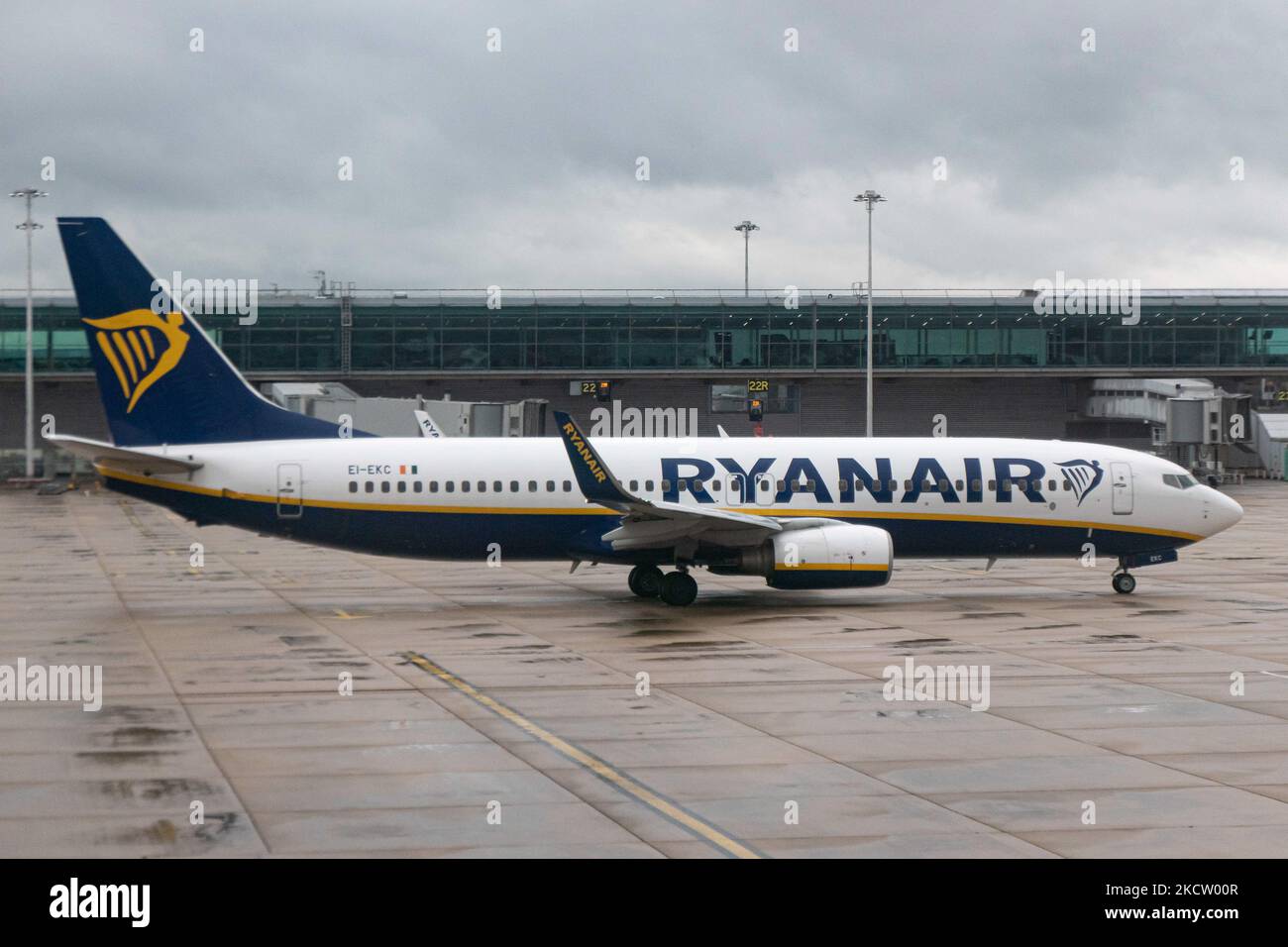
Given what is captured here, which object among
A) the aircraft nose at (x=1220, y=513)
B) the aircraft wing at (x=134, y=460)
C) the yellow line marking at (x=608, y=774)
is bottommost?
the yellow line marking at (x=608, y=774)

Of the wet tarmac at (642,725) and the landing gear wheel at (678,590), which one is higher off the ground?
the landing gear wheel at (678,590)

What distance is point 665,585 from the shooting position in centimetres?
3328

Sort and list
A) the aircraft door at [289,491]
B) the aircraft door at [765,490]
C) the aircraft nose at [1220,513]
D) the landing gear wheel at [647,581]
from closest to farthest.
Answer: the aircraft door at [289,491] → the aircraft door at [765,490] → the landing gear wheel at [647,581] → the aircraft nose at [1220,513]

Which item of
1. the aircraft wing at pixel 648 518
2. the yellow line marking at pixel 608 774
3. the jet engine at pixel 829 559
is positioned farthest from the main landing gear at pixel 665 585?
the yellow line marking at pixel 608 774

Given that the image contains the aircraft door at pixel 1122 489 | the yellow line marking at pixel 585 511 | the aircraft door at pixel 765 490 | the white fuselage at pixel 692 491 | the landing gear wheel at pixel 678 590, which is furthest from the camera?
the aircraft door at pixel 1122 489

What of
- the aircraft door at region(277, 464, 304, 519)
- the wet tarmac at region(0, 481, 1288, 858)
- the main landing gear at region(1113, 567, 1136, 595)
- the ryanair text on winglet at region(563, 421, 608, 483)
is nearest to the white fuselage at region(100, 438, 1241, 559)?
the aircraft door at region(277, 464, 304, 519)

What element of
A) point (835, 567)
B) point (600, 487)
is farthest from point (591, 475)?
point (835, 567)

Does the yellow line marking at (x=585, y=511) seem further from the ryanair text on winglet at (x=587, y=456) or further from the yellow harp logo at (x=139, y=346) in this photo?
the ryanair text on winglet at (x=587, y=456)

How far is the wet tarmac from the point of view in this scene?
14.8m

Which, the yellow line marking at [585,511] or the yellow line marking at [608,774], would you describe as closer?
the yellow line marking at [608,774]

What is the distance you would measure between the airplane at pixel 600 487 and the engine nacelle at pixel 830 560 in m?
0.04

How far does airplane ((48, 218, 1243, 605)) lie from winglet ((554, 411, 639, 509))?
0.06 metres

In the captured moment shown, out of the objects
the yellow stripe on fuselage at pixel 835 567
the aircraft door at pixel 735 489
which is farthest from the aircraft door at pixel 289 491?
the yellow stripe on fuselage at pixel 835 567

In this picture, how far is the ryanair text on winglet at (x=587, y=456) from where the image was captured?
102 ft
